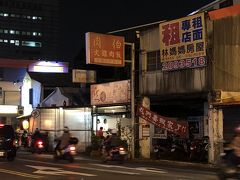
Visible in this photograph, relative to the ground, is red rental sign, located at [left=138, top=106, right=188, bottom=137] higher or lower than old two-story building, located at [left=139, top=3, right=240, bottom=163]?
lower

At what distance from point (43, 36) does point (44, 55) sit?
43.9ft

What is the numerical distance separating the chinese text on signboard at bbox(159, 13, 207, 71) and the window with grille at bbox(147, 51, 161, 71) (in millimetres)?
1006

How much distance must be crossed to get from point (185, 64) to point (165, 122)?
11.6 feet

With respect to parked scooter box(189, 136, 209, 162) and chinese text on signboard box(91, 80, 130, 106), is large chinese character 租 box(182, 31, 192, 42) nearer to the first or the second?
parked scooter box(189, 136, 209, 162)

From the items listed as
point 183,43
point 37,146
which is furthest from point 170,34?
point 37,146

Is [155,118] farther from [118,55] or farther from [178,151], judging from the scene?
[118,55]

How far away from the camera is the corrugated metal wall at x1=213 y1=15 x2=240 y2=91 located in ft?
79.6

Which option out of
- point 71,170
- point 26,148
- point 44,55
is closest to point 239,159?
point 71,170

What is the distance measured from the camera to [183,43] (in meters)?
25.6

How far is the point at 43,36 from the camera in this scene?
156750mm

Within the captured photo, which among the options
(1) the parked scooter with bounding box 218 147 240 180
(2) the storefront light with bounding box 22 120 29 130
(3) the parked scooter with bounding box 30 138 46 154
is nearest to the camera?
(1) the parked scooter with bounding box 218 147 240 180

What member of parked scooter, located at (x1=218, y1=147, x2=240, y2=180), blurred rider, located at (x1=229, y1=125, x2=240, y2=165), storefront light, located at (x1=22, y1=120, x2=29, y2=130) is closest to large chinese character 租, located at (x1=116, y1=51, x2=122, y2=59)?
parked scooter, located at (x1=218, y1=147, x2=240, y2=180)

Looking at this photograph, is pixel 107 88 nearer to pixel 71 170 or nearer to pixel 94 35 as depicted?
pixel 94 35

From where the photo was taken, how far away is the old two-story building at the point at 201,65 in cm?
2430
